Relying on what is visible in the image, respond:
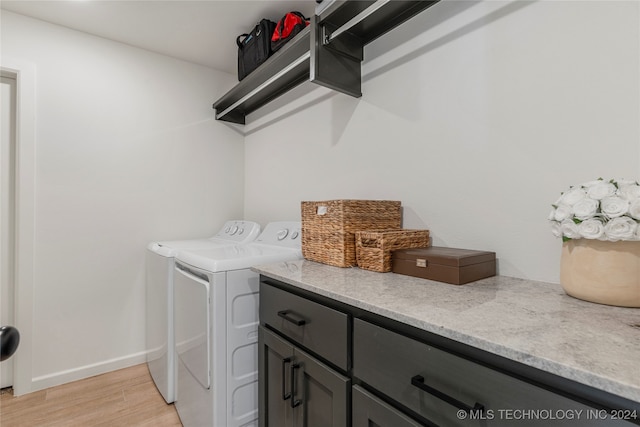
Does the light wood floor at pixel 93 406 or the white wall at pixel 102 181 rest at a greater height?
the white wall at pixel 102 181

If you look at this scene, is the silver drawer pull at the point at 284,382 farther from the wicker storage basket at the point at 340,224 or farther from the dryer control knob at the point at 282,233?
the dryer control knob at the point at 282,233

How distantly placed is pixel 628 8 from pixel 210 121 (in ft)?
8.70

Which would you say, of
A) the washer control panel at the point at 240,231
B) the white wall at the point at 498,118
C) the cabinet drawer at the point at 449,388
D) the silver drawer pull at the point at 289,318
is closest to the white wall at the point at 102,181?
the washer control panel at the point at 240,231

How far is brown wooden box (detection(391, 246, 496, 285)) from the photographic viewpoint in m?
0.98

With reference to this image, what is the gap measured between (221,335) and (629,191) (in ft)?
4.85

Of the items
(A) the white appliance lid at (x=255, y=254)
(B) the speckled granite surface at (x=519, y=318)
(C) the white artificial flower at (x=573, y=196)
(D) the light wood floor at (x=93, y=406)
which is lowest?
(D) the light wood floor at (x=93, y=406)

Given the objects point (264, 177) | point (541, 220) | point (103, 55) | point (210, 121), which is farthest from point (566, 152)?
point (103, 55)

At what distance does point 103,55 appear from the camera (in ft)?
7.39

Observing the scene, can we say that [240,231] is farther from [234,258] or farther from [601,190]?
[601,190]

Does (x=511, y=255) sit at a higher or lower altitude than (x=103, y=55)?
lower

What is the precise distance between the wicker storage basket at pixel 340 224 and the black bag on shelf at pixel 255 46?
1121mm

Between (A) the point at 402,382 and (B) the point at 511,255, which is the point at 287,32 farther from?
(A) the point at 402,382

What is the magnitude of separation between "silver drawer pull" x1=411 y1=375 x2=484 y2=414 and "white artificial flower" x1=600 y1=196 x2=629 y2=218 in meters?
0.56

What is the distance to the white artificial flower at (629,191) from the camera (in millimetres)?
745
